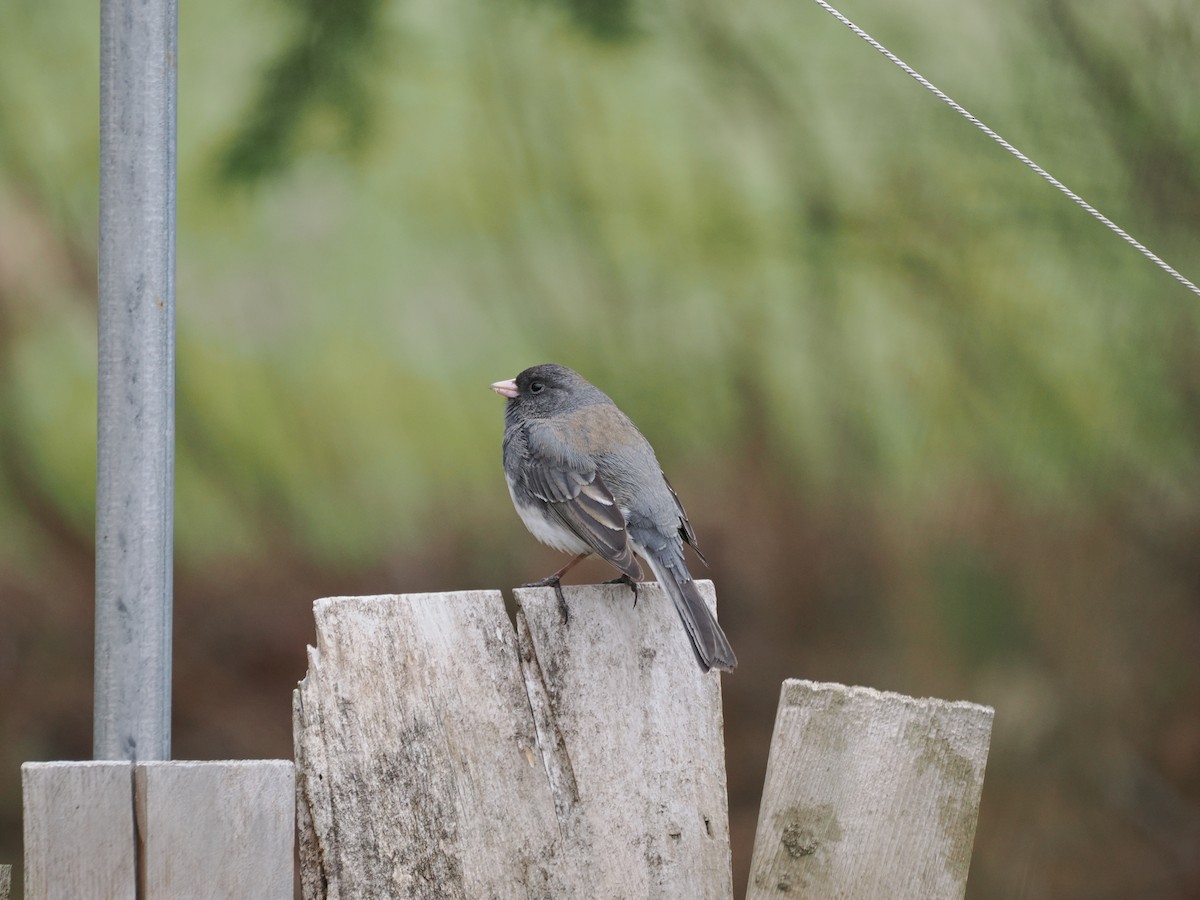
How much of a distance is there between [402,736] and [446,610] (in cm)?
16

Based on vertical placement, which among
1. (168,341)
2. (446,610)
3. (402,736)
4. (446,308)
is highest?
(446,308)

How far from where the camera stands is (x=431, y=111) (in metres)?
2.93

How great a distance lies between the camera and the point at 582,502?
2492mm

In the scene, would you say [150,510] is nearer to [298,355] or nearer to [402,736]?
[402,736]

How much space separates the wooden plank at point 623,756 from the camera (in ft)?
4.88

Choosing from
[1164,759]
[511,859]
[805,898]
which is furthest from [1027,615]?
[511,859]

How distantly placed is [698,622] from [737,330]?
4.40 ft

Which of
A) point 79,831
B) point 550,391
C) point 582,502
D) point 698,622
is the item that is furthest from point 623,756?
point 550,391

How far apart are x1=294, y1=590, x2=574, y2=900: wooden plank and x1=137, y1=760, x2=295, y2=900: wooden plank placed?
4.1 inches

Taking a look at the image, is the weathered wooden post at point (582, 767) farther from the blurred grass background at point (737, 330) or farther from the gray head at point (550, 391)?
the blurred grass background at point (737, 330)

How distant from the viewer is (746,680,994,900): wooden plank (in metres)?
1.50

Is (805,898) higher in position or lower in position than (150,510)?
lower

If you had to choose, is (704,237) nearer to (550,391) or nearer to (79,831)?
(550,391)

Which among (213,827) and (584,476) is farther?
(584,476)
